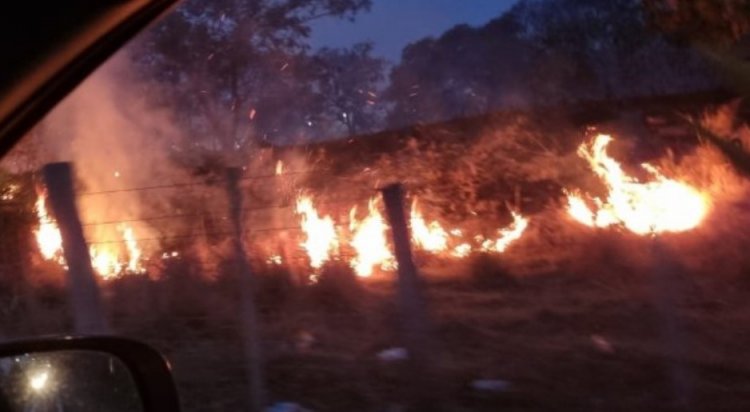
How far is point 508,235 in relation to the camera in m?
13.4

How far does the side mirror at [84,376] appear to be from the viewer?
2889 mm

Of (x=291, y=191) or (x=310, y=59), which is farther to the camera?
(x=310, y=59)

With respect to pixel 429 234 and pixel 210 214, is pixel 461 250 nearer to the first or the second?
pixel 429 234

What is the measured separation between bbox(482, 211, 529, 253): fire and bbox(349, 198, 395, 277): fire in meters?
1.63

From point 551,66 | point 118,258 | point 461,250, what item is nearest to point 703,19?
point 461,250

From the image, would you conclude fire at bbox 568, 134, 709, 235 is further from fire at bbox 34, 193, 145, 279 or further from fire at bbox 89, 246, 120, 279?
fire at bbox 89, 246, 120, 279

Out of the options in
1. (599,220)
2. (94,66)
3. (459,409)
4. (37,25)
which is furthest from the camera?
(599,220)

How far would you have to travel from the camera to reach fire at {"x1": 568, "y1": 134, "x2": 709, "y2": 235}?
38.0 feet

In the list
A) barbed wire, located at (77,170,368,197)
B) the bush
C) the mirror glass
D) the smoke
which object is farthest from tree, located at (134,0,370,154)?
the mirror glass

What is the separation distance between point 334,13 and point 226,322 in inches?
346

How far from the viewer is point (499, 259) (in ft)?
41.4

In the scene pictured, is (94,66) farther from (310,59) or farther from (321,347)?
(310,59)

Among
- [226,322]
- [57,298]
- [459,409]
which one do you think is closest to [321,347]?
[226,322]

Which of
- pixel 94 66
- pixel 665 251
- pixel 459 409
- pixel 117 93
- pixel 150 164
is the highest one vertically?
pixel 117 93
